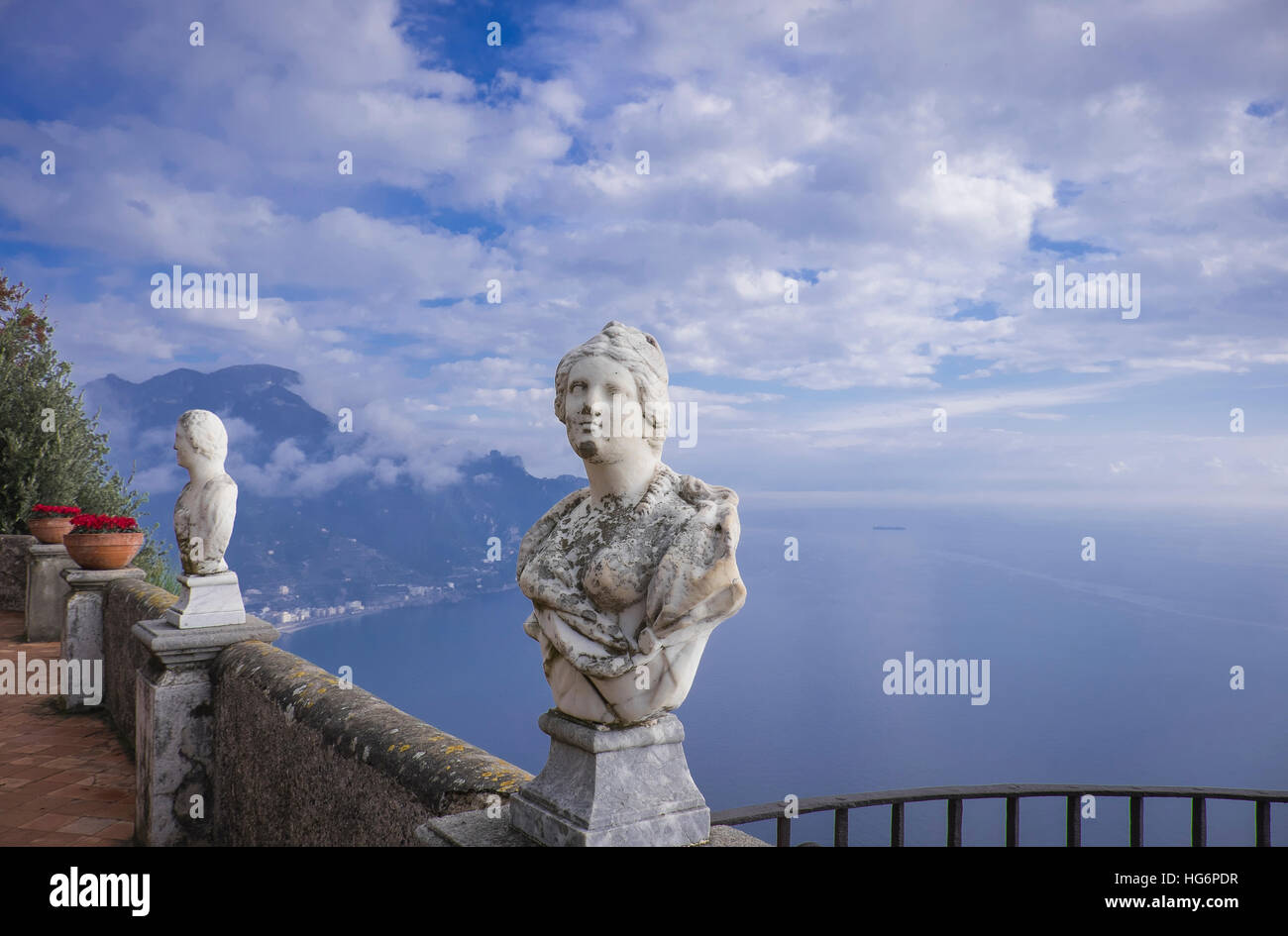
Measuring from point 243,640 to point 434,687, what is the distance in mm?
53627

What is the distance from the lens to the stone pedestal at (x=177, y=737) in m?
4.25

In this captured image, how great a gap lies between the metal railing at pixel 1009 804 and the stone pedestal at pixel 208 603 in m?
3.19

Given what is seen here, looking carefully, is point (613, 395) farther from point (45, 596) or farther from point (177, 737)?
point (45, 596)

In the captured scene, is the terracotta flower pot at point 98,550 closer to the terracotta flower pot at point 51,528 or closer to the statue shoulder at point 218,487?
the terracotta flower pot at point 51,528

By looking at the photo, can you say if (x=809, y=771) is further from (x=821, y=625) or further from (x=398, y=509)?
(x=398, y=509)

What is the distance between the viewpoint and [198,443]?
4.57 meters

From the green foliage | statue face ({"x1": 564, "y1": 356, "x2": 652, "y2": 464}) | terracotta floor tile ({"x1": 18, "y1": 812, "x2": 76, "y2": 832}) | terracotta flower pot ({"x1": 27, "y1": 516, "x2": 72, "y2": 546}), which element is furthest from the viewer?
the green foliage

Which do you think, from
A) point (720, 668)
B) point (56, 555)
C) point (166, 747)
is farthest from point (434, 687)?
point (166, 747)

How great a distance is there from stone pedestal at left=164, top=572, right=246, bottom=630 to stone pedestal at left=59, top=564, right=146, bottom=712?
2992mm

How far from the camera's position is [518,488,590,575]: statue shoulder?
2.09 meters

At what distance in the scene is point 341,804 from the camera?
291cm

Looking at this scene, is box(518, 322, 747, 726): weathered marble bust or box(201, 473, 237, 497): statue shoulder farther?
box(201, 473, 237, 497): statue shoulder

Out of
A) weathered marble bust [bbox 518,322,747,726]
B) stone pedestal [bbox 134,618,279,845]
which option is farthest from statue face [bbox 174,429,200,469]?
weathered marble bust [bbox 518,322,747,726]

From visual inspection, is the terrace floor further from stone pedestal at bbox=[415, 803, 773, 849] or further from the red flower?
stone pedestal at bbox=[415, 803, 773, 849]
